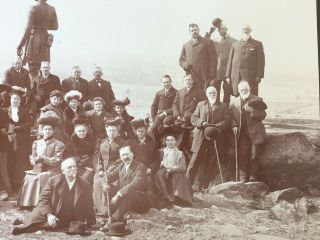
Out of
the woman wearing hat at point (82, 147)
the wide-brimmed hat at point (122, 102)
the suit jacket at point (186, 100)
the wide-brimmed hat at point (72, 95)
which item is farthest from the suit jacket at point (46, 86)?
the suit jacket at point (186, 100)

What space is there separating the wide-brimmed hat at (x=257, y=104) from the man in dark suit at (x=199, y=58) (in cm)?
53

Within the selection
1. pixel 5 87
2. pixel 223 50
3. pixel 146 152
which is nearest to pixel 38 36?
pixel 5 87

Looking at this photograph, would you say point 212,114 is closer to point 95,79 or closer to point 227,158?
point 227,158

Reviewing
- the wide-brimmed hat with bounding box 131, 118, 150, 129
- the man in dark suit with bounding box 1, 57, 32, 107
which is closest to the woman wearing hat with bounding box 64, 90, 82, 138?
the man in dark suit with bounding box 1, 57, 32, 107

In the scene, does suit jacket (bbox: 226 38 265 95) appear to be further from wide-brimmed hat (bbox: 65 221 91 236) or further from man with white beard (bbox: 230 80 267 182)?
wide-brimmed hat (bbox: 65 221 91 236)

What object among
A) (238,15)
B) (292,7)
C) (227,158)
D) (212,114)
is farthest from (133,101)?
(292,7)

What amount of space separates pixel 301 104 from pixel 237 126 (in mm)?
856

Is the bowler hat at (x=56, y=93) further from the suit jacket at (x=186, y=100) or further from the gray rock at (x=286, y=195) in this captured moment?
the gray rock at (x=286, y=195)

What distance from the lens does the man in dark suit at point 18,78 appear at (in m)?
5.60

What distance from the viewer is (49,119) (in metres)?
5.40

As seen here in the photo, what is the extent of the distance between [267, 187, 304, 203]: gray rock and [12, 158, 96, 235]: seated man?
198cm

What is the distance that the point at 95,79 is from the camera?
5.66 m

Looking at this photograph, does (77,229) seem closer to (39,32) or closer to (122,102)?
(122,102)

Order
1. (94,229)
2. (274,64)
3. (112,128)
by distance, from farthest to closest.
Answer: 1. (274,64)
2. (112,128)
3. (94,229)
